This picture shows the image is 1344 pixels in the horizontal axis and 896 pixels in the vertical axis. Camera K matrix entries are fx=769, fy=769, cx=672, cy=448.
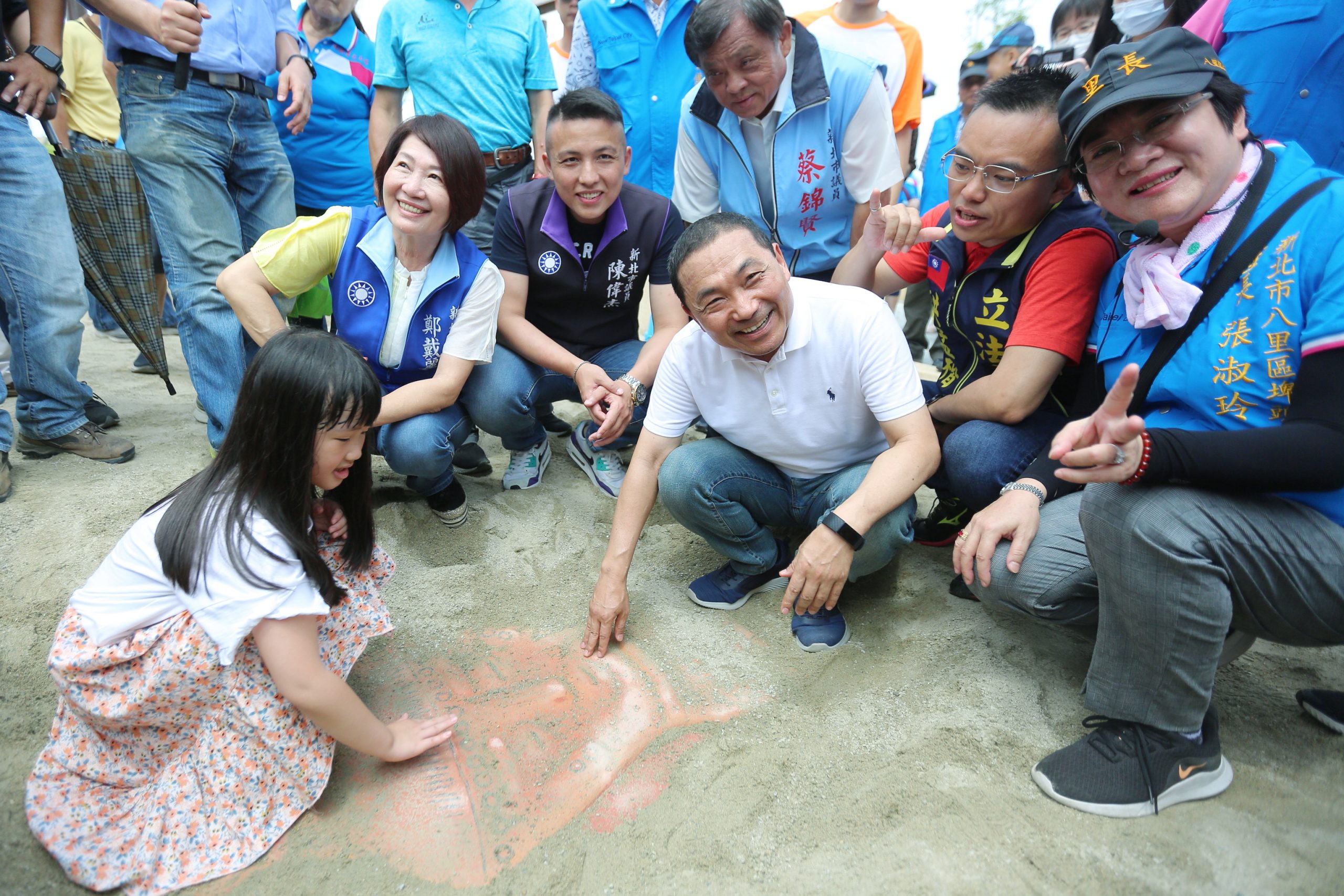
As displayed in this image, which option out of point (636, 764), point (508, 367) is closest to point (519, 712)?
point (636, 764)

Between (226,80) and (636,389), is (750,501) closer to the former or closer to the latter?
(636,389)

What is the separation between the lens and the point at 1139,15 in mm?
2070

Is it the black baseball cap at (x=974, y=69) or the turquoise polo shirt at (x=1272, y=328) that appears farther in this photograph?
the black baseball cap at (x=974, y=69)

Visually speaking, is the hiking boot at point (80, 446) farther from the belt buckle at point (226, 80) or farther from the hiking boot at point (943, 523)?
the hiking boot at point (943, 523)

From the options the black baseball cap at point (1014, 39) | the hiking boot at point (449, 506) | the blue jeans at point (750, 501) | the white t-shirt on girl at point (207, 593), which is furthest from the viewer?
the black baseball cap at point (1014, 39)

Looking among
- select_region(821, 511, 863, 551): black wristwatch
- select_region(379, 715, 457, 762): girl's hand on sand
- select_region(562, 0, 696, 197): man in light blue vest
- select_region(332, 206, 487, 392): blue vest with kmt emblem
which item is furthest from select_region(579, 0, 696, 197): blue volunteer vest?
select_region(379, 715, 457, 762): girl's hand on sand

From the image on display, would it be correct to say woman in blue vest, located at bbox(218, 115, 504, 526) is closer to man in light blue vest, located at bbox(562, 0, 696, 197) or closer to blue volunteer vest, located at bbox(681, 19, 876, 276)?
blue volunteer vest, located at bbox(681, 19, 876, 276)

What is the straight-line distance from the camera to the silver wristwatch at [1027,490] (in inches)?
62.7

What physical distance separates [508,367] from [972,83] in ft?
10.1

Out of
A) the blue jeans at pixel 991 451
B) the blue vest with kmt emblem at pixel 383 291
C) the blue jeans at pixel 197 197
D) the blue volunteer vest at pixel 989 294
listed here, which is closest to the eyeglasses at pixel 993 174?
the blue volunteer vest at pixel 989 294

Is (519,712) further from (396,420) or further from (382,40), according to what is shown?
(382,40)

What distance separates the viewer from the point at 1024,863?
124 centimetres

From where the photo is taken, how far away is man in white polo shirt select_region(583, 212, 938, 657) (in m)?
1.63

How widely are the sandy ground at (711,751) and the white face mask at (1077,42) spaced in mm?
2423
